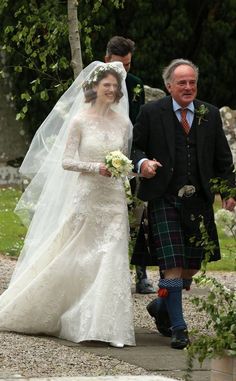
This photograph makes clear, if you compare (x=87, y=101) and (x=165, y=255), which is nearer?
(x=165, y=255)

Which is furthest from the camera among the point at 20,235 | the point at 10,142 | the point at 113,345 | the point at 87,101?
the point at 10,142

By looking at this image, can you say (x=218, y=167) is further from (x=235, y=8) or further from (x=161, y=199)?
(x=235, y=8)

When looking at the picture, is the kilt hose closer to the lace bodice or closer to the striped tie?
the striped tie

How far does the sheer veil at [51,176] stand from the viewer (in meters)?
8.96

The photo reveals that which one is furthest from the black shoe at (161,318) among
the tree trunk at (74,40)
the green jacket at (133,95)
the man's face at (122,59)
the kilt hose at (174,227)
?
the tree trunk at (74,40)

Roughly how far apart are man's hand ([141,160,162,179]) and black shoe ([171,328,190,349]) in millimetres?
1048

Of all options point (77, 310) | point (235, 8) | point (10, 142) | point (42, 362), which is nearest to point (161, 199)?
point (77, 310)

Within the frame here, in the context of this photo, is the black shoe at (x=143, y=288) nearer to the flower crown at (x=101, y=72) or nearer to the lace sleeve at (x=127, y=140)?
the lace sleeve at (x=127, y=140)

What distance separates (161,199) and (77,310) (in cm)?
97

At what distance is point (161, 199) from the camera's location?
8328 millimetres

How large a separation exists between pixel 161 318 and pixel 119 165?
1.17 m

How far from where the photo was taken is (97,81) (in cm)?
881

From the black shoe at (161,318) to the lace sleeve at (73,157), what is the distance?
1.04m

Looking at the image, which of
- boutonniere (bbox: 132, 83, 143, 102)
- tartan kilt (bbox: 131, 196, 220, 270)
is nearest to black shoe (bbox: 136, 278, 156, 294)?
boutonniere (bbox: 132, 83, 143, 102)
